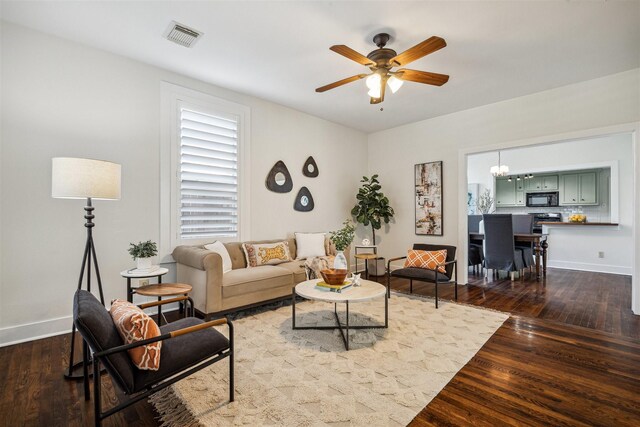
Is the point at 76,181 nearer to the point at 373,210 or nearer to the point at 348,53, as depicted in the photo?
the point at 348,53

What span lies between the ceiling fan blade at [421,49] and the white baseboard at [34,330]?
4130mm

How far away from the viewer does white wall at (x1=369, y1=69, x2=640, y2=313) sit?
3812 millimetres

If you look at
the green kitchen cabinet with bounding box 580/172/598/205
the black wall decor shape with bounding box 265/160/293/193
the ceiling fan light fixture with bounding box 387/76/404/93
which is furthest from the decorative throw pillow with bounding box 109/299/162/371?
the green kitchen cabinet with bounding box 580/172/598/205

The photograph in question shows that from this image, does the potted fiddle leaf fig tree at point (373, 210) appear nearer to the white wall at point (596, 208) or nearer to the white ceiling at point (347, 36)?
the white ceiling at point (347, 36)

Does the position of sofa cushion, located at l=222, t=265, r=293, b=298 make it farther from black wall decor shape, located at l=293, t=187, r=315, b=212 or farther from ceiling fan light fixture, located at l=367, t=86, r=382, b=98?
ceiling fan light fixture, located at l=367, t=86, r=382, b=98

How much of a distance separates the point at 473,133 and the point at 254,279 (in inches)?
167

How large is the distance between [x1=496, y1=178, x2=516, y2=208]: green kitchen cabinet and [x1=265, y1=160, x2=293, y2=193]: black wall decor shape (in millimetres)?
6377

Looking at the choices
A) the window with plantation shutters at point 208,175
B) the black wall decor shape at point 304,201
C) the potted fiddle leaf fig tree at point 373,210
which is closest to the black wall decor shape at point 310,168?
the black wall decor shape at point 304,201

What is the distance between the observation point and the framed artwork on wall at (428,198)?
17.9ft

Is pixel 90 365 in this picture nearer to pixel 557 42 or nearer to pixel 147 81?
pixel 147 81

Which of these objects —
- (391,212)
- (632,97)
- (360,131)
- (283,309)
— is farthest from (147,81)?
(632,97)

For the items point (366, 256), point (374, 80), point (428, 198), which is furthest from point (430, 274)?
point (374, 80)

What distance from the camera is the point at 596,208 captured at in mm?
6805

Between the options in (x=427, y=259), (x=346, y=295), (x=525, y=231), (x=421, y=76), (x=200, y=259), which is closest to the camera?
(x=346, y=295)
